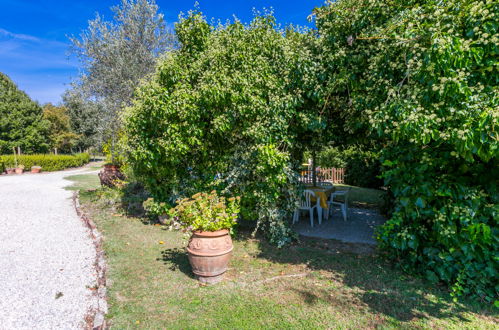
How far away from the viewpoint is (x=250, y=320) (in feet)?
9.99

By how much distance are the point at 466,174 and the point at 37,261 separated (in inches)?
262

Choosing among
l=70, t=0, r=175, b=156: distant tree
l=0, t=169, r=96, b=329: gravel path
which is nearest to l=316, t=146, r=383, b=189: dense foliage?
l=70, t=0, r=175, b=156: distant tree

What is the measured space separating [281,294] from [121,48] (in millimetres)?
9950

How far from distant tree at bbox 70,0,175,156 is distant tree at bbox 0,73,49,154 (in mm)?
20606

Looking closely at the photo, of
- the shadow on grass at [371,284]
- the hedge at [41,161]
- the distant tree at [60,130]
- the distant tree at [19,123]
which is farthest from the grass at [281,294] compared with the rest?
the distant tree at [60,130]

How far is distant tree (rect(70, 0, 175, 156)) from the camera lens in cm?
1010

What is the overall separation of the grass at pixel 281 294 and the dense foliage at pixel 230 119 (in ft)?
3.77

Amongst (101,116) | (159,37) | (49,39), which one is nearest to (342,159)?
(159,37)

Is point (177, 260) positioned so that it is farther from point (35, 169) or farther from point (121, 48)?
point (35, 169)

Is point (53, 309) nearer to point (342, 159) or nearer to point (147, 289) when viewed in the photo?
point (147, 289)

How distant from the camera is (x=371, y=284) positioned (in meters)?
3.87

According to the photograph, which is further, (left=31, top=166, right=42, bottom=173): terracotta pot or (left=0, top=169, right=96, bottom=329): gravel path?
(left=31, top=166, right=42, bottom=173): terracotta pot

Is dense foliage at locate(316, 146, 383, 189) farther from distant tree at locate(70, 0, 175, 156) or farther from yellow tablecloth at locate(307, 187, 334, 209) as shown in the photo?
distant tree at locate(70, 0, 175, 156)

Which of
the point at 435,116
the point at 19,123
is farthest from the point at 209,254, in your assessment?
the point at 19,123
